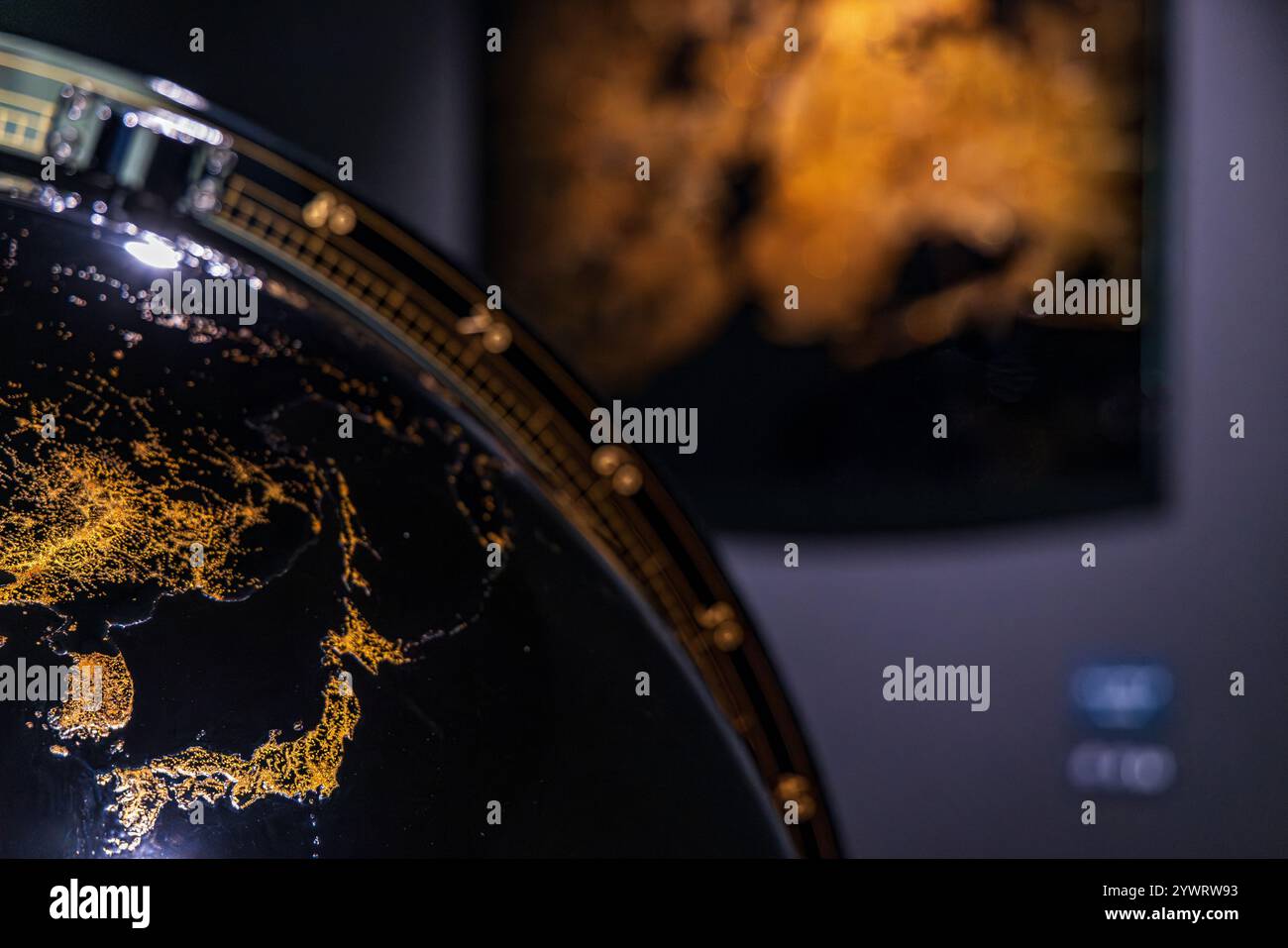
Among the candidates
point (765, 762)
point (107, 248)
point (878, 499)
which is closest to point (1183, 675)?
point (878, 499)

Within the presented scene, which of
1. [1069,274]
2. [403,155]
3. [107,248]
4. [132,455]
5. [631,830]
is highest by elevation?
[403,155]

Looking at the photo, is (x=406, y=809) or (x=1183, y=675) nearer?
(x=406, y=809)

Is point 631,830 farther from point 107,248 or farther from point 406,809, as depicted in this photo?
point 107,248

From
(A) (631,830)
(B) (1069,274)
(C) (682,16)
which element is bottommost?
(A) (631,830)

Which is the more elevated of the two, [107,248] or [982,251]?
[982,251]

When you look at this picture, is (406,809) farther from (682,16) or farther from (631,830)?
(682,16)

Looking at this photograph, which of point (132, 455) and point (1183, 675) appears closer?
point (132, 455)

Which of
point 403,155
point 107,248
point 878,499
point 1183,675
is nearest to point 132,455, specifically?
point 107,248
